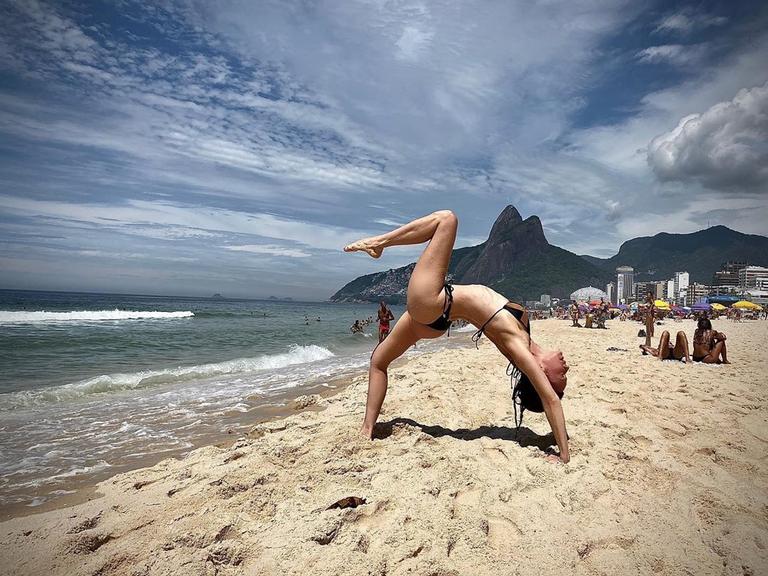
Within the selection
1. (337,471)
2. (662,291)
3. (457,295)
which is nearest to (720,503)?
(457,295)

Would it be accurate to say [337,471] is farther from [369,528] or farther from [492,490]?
[492,490]

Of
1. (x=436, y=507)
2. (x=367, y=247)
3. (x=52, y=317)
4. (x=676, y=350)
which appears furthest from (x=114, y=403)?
(x=52, y=317)

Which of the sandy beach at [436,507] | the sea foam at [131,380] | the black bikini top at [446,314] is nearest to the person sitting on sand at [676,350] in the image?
the sandy beach at [436,507]

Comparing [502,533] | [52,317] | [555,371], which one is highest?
[555,371]

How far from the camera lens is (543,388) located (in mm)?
3496

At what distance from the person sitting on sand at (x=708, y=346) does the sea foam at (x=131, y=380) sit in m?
10.7

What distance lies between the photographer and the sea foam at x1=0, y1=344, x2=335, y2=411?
298 inches

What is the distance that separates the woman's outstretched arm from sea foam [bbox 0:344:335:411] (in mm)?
8316

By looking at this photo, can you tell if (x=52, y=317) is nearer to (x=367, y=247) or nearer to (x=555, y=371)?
(x=367, y=247)

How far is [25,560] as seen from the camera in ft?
7.50

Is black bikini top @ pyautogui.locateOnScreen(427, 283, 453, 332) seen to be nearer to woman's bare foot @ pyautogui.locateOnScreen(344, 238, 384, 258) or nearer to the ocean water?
woman's bare foot @ pyautogui.locateOnScreen(344, 238, 384, 258)

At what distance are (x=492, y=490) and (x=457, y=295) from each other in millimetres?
1584

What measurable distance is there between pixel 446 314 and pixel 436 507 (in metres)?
1.60

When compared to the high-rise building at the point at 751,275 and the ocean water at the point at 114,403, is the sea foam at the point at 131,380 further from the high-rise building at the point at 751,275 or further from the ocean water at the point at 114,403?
the high-rise building at the point at 751,275
